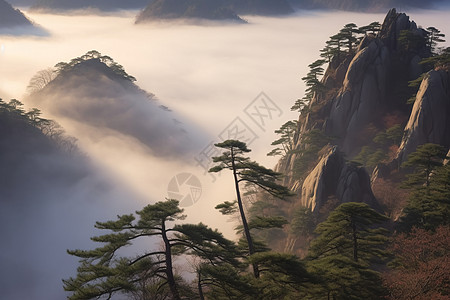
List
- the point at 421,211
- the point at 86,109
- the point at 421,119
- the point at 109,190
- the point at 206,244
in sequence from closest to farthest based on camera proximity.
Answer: the point at 206,244 < the point at 421,211 < the point at 421,119 < the point at 109,190 < the point at 86,109

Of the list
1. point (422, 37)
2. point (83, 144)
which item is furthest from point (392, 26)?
point (83, 144)

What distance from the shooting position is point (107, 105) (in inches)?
6447

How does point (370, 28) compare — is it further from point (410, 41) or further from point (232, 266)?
point (232, 266)

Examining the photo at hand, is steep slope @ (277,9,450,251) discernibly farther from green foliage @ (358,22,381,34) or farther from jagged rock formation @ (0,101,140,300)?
jagged rock formation @ (0,101,140,300)

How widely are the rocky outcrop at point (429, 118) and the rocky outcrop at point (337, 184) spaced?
10042 millimetres

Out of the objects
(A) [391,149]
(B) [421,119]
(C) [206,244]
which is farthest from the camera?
(A) [391,149]

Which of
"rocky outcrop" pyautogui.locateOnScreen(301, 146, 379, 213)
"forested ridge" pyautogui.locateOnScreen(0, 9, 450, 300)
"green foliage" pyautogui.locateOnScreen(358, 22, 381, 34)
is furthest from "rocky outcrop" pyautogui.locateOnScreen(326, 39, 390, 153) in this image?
"rocky outcrop" pyautogui.locateOnScreen(301, 146, 379, 213)

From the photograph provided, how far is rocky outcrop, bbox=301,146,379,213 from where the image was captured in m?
47.1

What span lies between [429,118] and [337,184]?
17.0 metres

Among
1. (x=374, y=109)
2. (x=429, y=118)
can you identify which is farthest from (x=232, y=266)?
(x=374, y=109)

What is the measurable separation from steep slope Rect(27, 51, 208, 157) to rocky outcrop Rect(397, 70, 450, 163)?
119m

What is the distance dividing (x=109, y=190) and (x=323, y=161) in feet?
338

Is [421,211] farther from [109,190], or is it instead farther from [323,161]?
[109,190]

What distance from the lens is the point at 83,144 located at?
144 metres
